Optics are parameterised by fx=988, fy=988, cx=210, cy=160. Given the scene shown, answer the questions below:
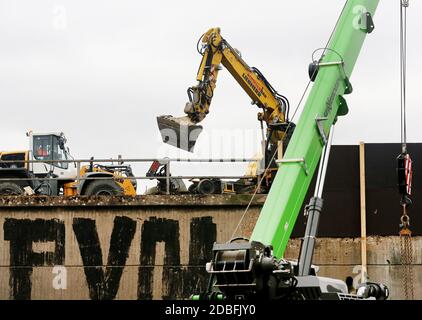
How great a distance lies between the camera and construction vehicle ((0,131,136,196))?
2461 cm

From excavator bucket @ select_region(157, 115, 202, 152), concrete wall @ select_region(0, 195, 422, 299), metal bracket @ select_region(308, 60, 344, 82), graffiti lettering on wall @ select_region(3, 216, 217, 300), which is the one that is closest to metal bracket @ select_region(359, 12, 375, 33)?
metal bracket @ select_region(308, 60, 344, 82)

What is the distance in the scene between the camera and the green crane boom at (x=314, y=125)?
48.7 feet

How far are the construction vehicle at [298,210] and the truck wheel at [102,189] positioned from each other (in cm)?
916

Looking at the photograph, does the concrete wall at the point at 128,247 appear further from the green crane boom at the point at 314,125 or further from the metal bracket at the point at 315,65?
the metal bracket at the point at 315,65

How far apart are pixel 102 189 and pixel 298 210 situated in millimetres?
10194

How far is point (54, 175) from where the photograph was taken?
28125mm

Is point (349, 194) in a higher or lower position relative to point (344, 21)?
lower

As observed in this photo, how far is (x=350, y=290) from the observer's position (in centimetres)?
1678

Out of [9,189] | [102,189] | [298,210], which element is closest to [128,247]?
[102,189]

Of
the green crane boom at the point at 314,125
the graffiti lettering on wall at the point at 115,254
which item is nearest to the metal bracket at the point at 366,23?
the green crane boom at the point at 314,125

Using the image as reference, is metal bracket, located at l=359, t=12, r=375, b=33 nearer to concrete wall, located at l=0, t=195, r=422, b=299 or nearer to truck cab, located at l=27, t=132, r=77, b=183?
concrete wall, located at l=0, t=195, r=422, b=299

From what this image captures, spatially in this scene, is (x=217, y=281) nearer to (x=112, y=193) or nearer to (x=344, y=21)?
(x=344, y=21)

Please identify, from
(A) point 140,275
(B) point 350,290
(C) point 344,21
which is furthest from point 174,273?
(C) point 344,21

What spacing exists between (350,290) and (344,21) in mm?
4655
